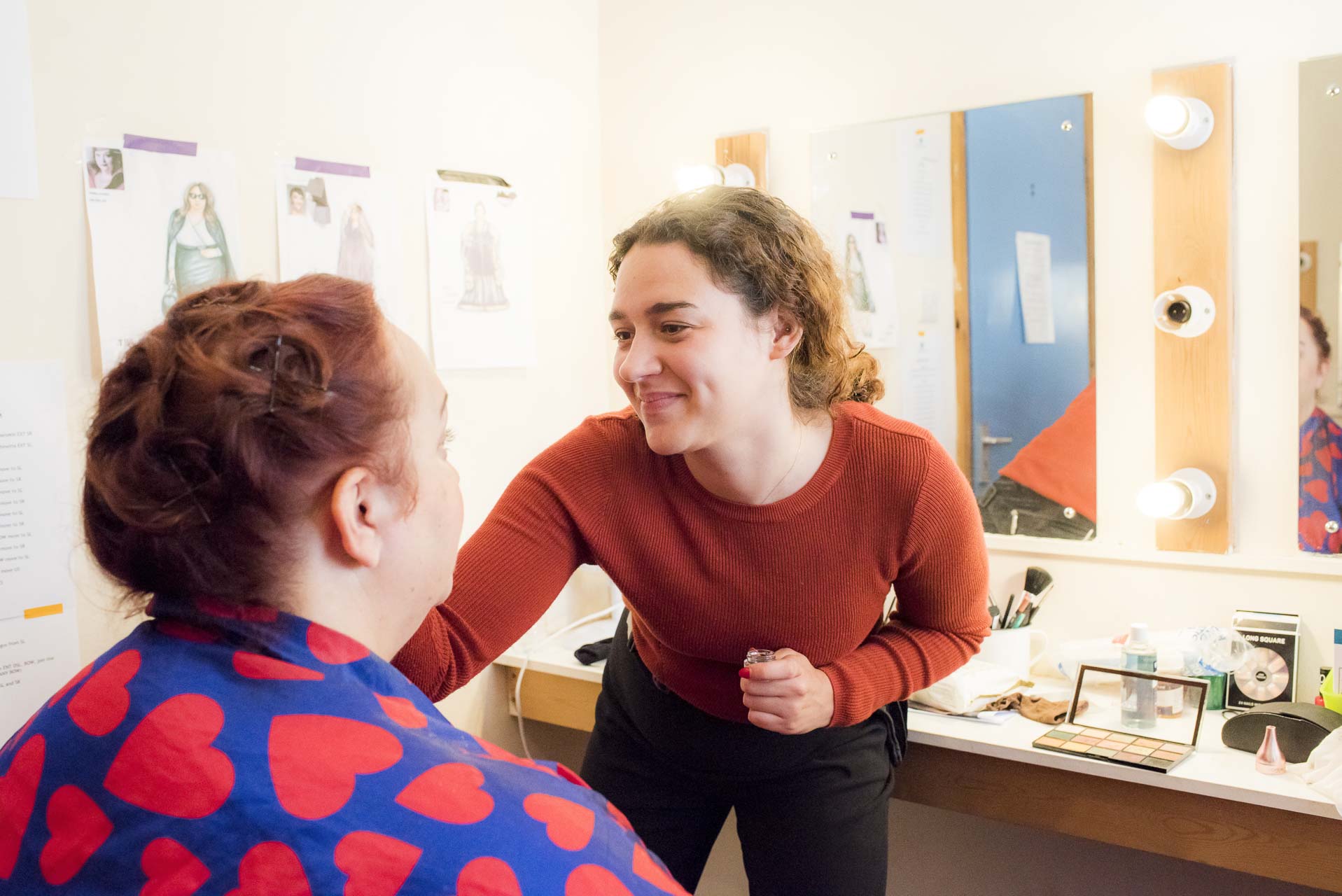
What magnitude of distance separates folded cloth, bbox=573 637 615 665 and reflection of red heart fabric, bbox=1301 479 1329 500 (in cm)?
121

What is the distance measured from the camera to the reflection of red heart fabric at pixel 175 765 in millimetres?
614

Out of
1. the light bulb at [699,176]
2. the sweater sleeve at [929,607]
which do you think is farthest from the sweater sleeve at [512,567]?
the light bulb at [699,176]

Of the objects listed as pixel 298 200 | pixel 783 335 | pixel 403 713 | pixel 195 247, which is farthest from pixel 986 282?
pixel 403 713

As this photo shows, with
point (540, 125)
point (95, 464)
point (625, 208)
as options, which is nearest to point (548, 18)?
point (540, 125)

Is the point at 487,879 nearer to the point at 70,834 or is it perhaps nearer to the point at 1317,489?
the point at 70,834

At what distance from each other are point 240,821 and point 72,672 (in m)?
1.08

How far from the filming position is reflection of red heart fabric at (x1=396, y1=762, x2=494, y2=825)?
0.65 metres

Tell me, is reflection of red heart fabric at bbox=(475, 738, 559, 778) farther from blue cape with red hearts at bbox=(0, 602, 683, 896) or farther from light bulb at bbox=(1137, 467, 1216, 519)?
light bulb at bbox=(1137, 467, 1216, 519)

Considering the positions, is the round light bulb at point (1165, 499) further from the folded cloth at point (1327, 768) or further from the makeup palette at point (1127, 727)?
the folded cloth at point (1327, 768)

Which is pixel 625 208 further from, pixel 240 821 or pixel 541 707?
pixel 240 821

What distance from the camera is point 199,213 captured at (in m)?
1.64

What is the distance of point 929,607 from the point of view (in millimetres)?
1456

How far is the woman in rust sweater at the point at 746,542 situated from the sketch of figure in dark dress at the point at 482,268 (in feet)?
2.39

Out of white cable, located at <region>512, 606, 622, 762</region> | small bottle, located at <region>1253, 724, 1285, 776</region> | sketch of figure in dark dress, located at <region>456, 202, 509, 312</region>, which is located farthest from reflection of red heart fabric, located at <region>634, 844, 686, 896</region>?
sketch of figure in dark dress, located at <region>456, 202, 509, 312</region>
